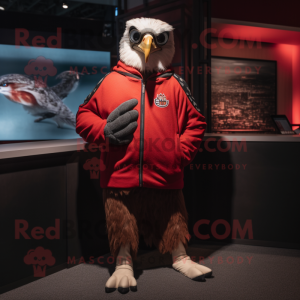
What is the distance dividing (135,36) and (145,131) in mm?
479

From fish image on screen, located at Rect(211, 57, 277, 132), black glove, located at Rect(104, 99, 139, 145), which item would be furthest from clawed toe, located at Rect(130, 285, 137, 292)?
fish image on screen, located at Rect(211, 57, 277, 132)

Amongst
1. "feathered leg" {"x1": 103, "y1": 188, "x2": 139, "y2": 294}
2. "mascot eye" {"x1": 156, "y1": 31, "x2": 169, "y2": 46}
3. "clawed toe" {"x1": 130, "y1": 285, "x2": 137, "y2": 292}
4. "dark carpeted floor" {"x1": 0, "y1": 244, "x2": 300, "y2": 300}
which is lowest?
"dark carpeted floor" {"x1": 0, "y1": 244, "x2": 300, "y2": 300}

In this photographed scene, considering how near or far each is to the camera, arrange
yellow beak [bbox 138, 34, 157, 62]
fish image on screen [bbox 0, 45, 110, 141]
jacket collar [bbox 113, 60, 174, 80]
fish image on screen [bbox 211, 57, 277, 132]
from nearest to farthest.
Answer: yellow beak [bbox 138, 34, 157, 62] < jacket collar [bbox 113, 60, 174, 80] < fish image on screen [bbox 211, 57, 277, 132] < fish image on screen [bbox 0, 45, 110, 141]

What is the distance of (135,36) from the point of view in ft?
5.16

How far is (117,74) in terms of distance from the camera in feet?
5.46

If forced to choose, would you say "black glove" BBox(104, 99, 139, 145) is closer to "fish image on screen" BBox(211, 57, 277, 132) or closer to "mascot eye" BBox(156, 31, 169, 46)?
"mascot eye" BBox(156, 31, 169, 46)

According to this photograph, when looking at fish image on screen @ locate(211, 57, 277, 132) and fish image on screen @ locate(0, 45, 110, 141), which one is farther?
fish image on screen @ locate(0, 45, 110, 141)

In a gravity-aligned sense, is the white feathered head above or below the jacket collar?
above

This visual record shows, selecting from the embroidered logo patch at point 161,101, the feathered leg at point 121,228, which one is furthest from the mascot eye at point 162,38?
the feathered leg at point 121,228

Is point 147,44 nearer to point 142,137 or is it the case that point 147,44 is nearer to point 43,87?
point 142,137

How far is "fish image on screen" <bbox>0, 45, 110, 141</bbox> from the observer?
4.24 meters

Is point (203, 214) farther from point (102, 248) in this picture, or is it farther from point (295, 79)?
point (295, 79)

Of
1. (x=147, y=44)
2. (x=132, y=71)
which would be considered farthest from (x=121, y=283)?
(x=147, y=44)

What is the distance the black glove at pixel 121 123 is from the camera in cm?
152
